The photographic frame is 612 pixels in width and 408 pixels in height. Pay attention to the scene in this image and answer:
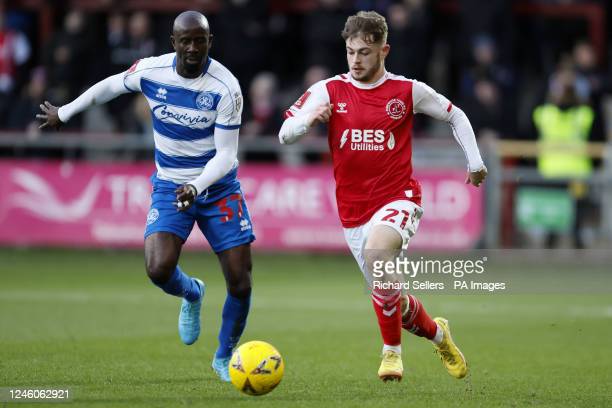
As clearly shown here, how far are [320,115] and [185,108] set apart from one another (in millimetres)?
1211

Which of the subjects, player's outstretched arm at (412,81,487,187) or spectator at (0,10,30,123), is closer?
player's outstretched arm at (412,81,487,187)

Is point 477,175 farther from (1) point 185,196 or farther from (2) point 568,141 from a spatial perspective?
(2) point 568,141

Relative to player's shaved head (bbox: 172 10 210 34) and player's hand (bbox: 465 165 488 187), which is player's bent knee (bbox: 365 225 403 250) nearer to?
player's hand (bbox: 465 165 488 187)

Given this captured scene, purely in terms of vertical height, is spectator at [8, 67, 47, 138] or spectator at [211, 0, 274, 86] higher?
spectator at [211, 0, 274, 86]

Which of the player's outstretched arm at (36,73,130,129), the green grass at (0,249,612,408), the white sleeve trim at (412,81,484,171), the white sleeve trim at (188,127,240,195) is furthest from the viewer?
the player's outstretched arm at (36,73,130,129)

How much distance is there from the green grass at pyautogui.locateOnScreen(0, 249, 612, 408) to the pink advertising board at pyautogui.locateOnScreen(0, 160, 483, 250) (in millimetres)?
488

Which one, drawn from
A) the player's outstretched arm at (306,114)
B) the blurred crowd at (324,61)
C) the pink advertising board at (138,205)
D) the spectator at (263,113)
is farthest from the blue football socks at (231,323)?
the spectator at (263,113)

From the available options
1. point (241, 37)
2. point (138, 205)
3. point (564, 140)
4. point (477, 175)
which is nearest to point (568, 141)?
point (564, 140)

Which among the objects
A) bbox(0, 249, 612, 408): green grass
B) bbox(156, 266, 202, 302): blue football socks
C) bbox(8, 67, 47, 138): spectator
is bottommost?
bbox(0, 249, 612, 408): green grass

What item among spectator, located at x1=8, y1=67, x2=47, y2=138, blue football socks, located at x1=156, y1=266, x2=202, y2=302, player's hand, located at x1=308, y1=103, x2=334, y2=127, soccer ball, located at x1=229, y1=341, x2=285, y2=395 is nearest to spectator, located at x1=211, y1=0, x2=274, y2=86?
spectator, located at x1=8, y1=67, x2=47, y2=138

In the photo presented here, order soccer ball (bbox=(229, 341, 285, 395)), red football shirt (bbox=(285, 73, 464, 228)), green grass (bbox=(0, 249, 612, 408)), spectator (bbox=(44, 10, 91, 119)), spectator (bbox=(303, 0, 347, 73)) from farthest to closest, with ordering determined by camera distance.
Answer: spectator (bbox=(44, 10, 91, 119))
spectator (bbox=(303, 0, 347, 73))
red football shirt (bbox=(285, 73, 464, 228))
green grass (bbox=(0, 249, 612, 408))
soccer ball (bbox=(229, 341, 285, 395))

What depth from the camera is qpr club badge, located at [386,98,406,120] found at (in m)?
8.88

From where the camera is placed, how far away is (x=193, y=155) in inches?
360

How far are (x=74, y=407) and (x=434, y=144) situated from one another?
12119mm
